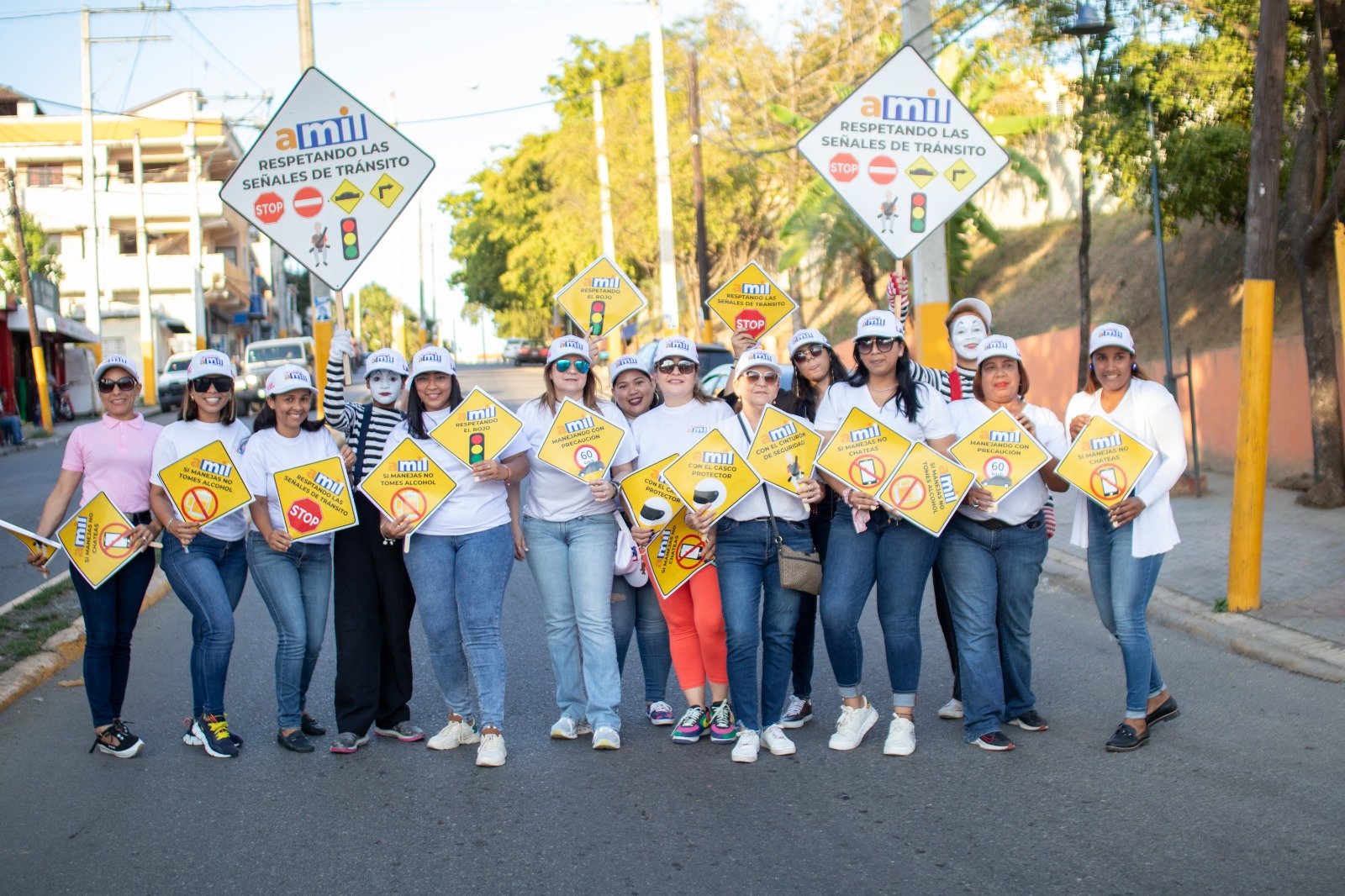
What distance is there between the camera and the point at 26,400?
39125 millimetres

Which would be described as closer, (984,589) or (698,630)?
(984,589)

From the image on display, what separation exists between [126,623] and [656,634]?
267 cm

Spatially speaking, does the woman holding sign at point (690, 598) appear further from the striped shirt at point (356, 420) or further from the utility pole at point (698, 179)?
the utility pole at point (698, 179)

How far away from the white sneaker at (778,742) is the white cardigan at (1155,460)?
5.45 ft

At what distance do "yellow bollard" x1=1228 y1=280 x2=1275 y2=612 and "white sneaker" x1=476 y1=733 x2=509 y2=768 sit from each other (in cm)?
522

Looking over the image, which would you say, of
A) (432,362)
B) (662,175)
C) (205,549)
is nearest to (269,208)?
(432,362)

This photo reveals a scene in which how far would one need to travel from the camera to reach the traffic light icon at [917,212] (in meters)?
9.38

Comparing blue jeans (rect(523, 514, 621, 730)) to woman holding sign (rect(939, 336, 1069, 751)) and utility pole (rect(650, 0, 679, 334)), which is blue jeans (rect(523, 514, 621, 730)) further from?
utility pole (rect(650, 0, 679, 334))

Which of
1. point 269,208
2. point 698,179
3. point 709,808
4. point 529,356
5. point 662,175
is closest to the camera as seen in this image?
point 709,808

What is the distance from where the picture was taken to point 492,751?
6.15 meters

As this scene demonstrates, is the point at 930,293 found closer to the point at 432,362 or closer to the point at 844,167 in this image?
the point at 844,167

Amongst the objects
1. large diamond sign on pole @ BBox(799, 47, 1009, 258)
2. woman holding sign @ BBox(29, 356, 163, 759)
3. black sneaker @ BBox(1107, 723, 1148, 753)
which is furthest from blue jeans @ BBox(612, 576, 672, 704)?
large diamond sign on pole @ BBox(799, 47, 1009, 258)

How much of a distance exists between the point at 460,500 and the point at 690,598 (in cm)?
125

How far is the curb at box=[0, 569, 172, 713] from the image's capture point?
7.73 meters
